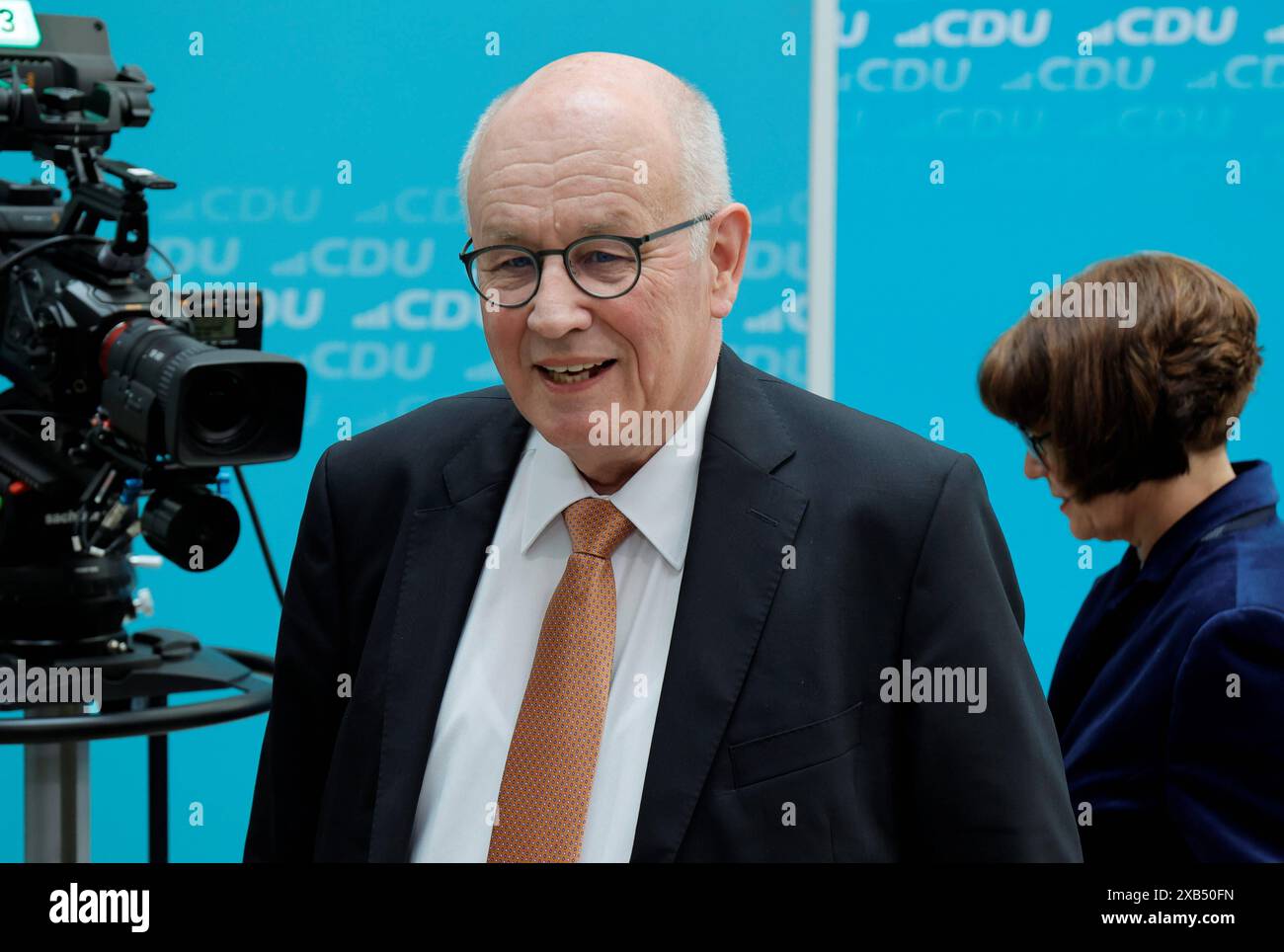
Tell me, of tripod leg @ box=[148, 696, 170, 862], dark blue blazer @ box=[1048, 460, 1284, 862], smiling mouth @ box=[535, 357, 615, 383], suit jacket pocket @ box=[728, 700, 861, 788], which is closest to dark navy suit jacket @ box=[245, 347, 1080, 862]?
suit jacket pocket @ box=[728, 700, 861, 788]

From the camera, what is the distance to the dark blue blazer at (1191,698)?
1.51 metres

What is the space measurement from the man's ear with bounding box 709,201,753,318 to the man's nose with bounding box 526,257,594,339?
0.54ft

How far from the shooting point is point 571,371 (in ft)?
4.34

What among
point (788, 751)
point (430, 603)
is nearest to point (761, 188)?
point (430, 603)

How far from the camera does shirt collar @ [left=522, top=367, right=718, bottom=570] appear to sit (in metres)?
1.34

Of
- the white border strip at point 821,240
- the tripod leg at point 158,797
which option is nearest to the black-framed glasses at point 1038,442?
the white border strip at point 821,240

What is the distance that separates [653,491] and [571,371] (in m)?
0.13

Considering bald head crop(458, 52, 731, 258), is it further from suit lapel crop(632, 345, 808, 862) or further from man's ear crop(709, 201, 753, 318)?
suit lapel crop(632, 345, 808, 862)

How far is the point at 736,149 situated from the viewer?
2.81 meters

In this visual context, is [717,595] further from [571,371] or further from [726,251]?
[726,251]

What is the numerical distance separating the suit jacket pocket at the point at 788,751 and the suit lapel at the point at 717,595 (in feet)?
0.09

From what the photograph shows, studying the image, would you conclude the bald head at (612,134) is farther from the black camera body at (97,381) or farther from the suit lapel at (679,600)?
the black camera body at (97,381)
